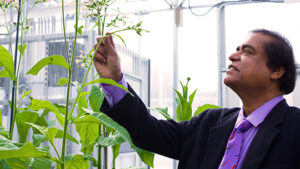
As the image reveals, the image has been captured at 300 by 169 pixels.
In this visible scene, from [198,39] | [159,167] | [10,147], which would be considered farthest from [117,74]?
[159,167]

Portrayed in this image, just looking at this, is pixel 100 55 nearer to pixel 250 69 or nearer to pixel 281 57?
pixel 250 69

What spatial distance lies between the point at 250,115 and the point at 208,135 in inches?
5.6

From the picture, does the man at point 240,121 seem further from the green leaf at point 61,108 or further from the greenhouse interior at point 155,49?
the greenhouse interior at point 155,49

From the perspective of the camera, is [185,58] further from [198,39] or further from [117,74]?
[117,74]

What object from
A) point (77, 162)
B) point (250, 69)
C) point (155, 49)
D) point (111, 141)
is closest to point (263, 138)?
point (250, 69)

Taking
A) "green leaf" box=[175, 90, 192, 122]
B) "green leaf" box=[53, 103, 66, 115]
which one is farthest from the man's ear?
"green leaf" box=[53, 103, 66, 115]

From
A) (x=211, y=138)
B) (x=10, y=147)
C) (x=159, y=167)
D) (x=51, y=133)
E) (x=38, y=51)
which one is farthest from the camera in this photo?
(x=159, y=167)

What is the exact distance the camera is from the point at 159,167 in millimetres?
2951

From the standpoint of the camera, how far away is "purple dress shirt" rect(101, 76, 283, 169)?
2.89ft

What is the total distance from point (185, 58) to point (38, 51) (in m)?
1.18

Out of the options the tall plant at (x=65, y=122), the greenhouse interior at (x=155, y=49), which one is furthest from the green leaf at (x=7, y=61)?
the greenhouse interior at (x=155, y=49)

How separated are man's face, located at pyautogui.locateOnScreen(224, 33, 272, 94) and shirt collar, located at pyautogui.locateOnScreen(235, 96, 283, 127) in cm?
5

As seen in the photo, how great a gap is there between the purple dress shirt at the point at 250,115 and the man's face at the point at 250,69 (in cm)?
5

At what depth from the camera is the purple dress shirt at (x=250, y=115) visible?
0.88 metres
